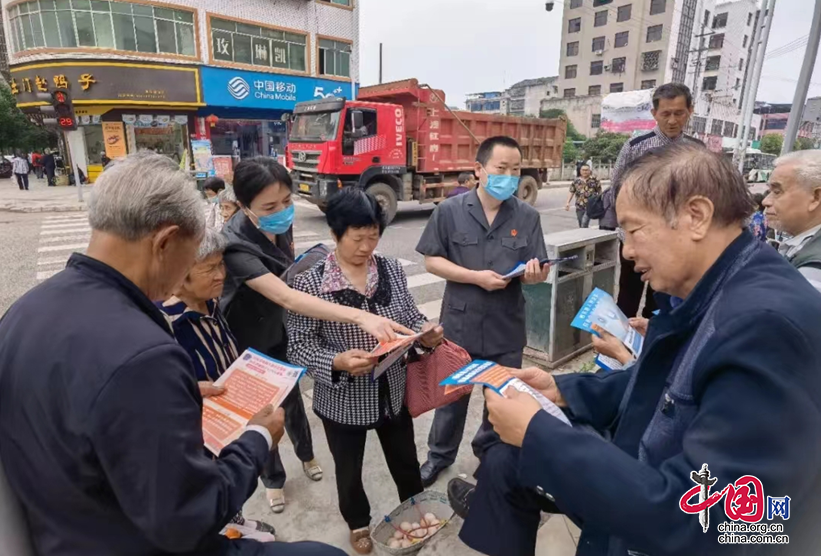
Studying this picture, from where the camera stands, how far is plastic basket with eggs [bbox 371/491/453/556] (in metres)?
2.08

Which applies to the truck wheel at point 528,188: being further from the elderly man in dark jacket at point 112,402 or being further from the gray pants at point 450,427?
the elderly man in dark jacket at point 112,402

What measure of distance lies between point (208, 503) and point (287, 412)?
154 cm

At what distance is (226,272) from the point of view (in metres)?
2.11

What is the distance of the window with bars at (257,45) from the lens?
18.4m

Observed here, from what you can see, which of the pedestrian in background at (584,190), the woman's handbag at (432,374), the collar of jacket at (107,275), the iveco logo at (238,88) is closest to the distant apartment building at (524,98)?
the iveco logo at (238,88)

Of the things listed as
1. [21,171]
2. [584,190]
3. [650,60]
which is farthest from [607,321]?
[650,60]

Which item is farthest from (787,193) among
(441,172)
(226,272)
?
(441,172)

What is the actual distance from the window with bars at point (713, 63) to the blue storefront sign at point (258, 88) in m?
40.0

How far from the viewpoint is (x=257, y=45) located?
19.3 metres

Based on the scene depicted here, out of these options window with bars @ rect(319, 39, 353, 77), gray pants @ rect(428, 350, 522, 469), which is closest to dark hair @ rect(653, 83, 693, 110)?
gray pants @ rect(428, 350, 522, 469)

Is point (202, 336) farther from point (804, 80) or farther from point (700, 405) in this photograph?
point (804, 80)

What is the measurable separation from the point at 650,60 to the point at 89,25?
40.4 m

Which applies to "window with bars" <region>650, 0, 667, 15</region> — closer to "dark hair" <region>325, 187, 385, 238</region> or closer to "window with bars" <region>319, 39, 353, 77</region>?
"window with bars" <region>319, 39, 353, 77</region>

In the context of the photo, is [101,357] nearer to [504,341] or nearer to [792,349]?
[792,349]
